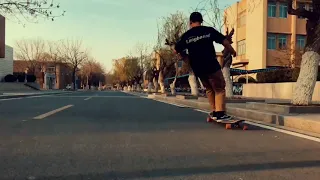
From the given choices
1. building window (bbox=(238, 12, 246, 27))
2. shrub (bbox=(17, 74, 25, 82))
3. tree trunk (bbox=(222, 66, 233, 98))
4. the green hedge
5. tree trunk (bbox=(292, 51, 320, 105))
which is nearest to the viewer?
tree trunk (bbox=(292, 51, 320, 105))

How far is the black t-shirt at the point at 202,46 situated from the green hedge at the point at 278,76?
21.1 m

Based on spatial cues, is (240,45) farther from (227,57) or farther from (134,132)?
Result: (134,132)

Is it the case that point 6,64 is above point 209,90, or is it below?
above

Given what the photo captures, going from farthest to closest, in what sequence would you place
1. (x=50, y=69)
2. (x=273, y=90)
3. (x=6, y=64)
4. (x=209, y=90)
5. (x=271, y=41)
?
(x=50, y=69) → (x=6, y=64) → (x=271, y=41) → (x=273, y=90) → (x=209, y=90)

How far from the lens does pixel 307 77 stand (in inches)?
469

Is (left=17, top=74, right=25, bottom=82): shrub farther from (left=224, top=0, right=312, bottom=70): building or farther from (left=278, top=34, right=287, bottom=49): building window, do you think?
(left=278, top=34, right=287, bottom=49): building window

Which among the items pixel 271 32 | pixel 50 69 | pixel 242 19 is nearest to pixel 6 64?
pixel 50 69

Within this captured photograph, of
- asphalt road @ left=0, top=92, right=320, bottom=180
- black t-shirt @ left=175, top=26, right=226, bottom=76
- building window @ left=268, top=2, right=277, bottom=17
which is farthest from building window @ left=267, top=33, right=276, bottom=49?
black t-shirt @ left=175, top=26, right=226, bottom=76

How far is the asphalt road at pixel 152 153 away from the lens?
4613mm

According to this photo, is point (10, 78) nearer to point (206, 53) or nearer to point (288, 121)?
point (288, 121)

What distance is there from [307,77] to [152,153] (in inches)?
306

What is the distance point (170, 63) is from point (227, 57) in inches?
1001

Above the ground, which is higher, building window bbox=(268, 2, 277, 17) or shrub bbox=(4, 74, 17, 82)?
building window bbox=(268, 2, 277, 17)

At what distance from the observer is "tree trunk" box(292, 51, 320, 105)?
11883 mm
